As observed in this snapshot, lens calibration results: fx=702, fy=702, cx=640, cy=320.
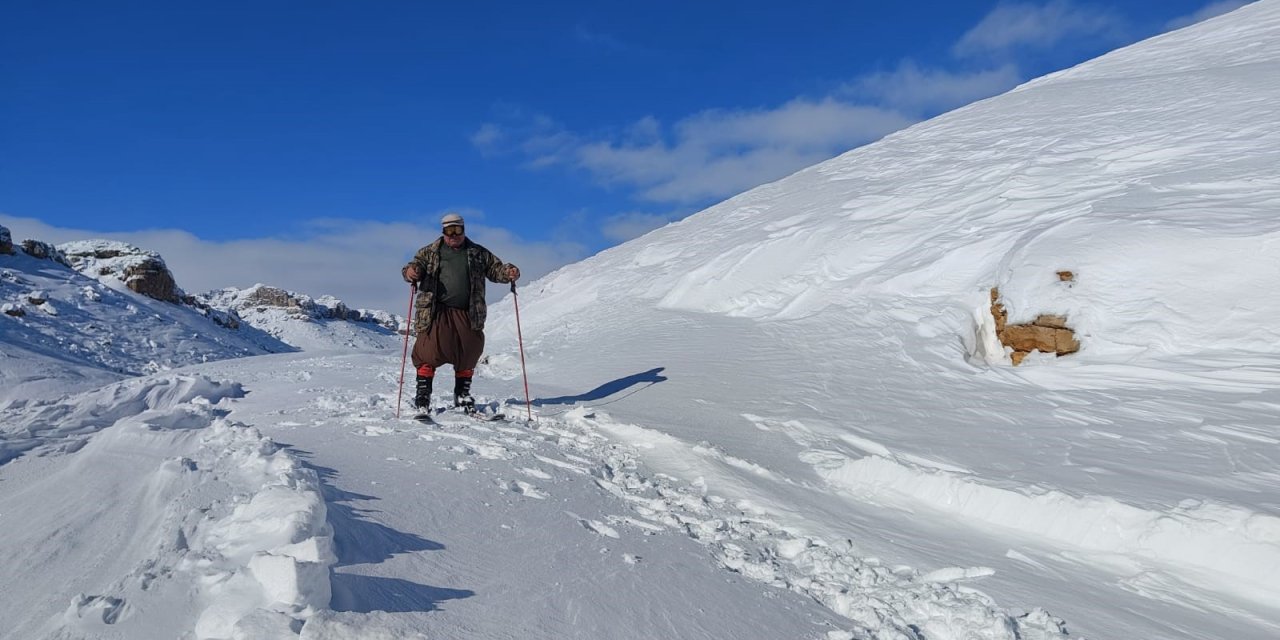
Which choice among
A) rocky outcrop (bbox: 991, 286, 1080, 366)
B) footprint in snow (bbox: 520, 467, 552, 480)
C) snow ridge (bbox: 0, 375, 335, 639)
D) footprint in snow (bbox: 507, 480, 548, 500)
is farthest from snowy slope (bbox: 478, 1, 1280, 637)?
snow ridge (bbox: 0, 375, 335, 639)

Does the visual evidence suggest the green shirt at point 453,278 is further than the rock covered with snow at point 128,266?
No

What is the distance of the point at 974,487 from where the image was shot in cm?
519

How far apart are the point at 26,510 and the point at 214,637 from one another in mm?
2551

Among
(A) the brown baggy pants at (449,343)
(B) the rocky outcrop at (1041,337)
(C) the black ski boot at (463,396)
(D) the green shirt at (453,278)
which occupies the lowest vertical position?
(C) the black ski boot at (463,396)

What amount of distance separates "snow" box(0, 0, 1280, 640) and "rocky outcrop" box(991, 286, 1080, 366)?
0.54ft

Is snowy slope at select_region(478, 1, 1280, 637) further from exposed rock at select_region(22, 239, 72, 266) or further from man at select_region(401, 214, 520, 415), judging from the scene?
exposed rock at select_region(22, 239, 72, 266)

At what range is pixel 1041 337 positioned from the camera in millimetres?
8180

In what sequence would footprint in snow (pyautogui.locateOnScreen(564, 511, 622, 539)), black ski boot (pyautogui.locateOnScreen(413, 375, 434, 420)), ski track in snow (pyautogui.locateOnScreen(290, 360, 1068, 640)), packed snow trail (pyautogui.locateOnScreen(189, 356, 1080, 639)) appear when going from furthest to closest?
1. black ski boot (pyautogui.locateOnScreen(413, 375, 434, 420))
2. footprint in snow (pyautogui.locateOnScreen(564, 511, 622, 539))
3. ski track in snow (pyautogui.locateOnScreen(290, 360, 1068, 640))
4. packed snow trail (pyautogui.locateOnScreen(189, 356, 1080, 639))

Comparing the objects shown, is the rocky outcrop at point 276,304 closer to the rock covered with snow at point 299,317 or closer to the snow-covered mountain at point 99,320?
the rock covered with snow at point 299,317

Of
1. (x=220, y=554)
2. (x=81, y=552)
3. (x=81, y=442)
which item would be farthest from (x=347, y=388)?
(x=220, y=554)

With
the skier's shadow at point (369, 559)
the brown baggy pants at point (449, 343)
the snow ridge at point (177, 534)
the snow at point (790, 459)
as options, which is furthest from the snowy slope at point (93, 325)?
the skier's shadow at point (369, 559)

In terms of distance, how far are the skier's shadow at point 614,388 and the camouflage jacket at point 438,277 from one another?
4.39ft

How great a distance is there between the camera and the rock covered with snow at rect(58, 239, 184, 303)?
107ft

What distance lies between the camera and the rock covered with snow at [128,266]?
1282 inches
